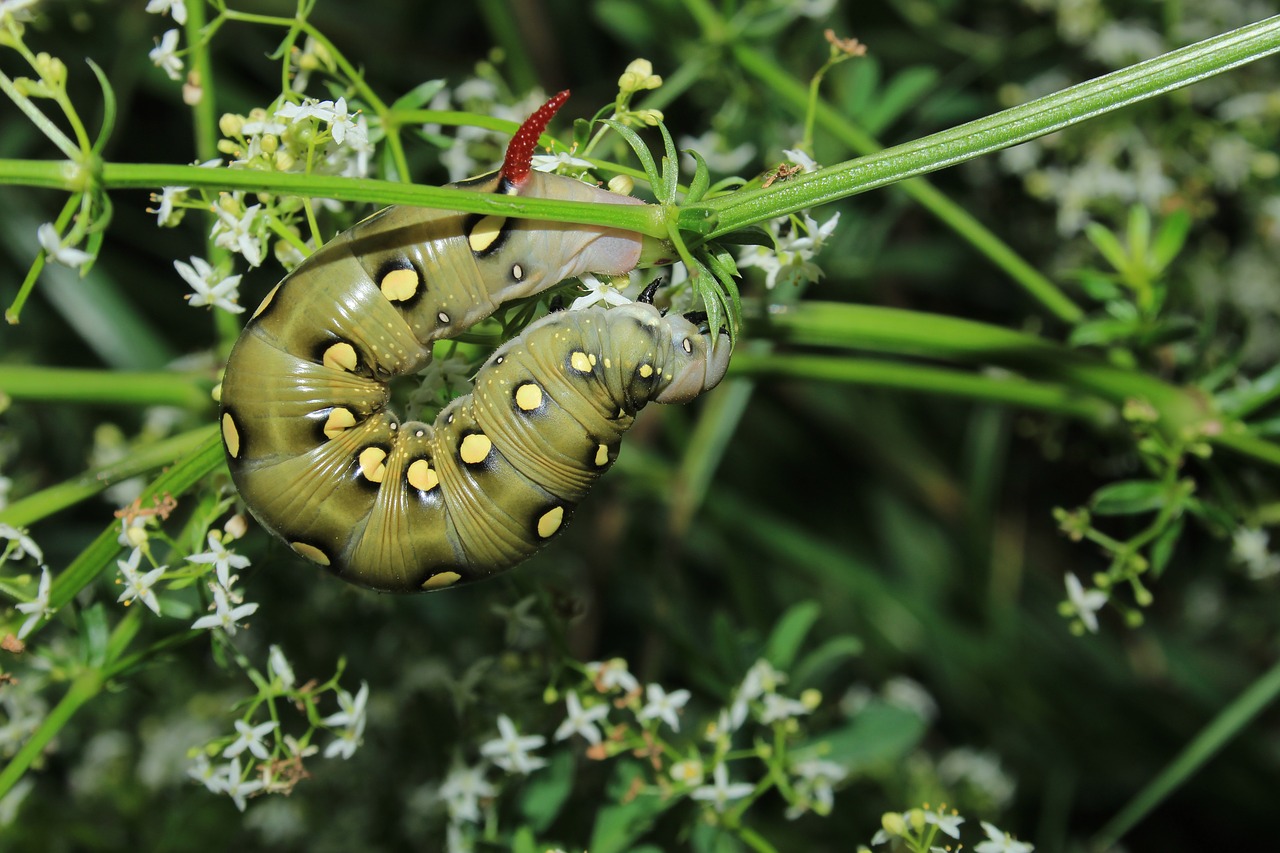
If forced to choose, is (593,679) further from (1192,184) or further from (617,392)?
(1192,184)

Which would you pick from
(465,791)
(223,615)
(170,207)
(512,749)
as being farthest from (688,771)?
(170,207)

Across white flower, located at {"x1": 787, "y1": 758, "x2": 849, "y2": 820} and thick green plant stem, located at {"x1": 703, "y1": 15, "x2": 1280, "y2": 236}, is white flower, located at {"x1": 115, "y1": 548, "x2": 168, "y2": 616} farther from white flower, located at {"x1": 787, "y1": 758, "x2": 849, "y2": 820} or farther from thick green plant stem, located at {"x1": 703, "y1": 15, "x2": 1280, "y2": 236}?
white flower, located at {"x1": 787, "y1": 758, "x2": 849, "y2": 820}

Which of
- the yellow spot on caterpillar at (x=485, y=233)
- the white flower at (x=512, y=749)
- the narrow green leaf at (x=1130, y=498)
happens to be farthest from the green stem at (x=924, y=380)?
the white flower at (x=512, y=749)

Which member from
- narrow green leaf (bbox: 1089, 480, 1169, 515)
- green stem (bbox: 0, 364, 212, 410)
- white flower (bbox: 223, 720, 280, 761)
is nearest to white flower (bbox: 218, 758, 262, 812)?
white flower (bbox: 223, 720, 280, 761)

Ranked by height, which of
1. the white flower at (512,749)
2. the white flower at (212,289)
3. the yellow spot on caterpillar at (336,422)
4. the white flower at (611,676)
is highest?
the white flower at (212,289)

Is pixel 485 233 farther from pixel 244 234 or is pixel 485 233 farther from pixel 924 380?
pixel 924 380

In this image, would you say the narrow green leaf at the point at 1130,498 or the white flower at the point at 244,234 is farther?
the narrow green leaf at the point at 1130,498

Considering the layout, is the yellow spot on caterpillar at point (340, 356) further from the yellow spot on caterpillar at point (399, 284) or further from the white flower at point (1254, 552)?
the white flower at point (1254, 552)

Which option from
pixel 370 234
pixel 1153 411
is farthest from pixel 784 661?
pixel 370 234
